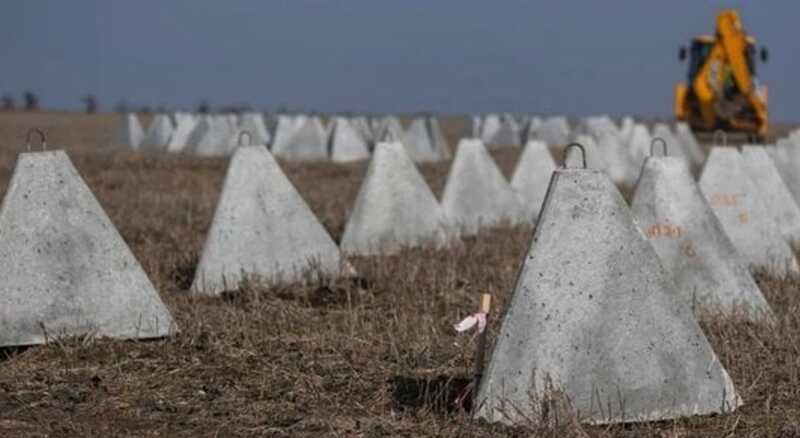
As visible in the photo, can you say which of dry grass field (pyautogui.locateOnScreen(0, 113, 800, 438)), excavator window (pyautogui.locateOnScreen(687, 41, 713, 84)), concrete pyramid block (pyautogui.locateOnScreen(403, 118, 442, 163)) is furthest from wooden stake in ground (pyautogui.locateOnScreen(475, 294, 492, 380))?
excavator window (pyautogui.locateOnScreen(687, 41, 713, 84))

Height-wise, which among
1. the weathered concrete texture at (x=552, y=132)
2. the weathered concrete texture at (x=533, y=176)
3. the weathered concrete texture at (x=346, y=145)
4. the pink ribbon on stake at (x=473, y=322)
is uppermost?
the pink ribbon on stake at (x=473, y=322)

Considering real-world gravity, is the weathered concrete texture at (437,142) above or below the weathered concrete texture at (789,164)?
below

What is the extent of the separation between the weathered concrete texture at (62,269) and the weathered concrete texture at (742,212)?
489cm

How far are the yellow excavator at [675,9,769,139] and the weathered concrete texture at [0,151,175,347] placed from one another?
2717cm

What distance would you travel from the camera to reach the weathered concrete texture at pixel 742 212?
11383 mm

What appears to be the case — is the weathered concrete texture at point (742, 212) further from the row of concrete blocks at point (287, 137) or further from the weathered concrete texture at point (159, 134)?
the weathered concrete texture at point (159, 134)

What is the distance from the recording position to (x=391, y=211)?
12844 millimetres

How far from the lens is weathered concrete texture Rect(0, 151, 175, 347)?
25.5 ft

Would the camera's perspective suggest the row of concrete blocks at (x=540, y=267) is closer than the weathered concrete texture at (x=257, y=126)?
Yes

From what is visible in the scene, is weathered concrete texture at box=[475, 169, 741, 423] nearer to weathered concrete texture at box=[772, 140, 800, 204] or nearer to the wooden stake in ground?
the wooden stake in ground

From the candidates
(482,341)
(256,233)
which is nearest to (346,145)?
(256,233)

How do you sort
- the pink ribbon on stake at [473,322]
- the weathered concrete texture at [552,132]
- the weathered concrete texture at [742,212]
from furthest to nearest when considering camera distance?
the weathered concrete texture at [552,132], the weathered concrete texture at [742,212], the pink ribbon on stake at [473,322]

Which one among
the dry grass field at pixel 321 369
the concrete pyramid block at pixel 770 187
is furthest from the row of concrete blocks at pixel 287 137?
the dry grass field at pixel 321 369

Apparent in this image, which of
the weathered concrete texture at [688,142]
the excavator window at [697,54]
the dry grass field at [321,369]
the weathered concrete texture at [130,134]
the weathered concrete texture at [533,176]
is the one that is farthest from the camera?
the excavator window at [697,54]
